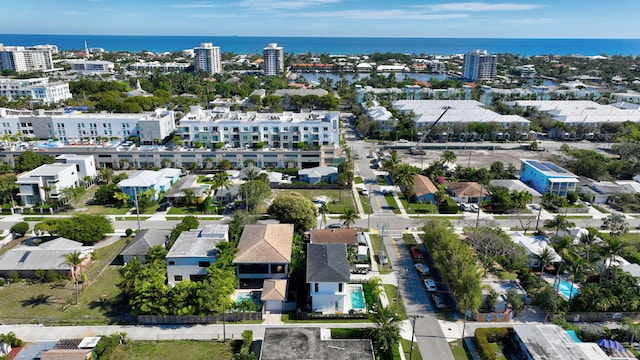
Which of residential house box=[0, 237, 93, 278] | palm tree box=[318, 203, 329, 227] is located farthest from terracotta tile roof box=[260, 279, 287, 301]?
residential house box=[0, 237, 93, 278]

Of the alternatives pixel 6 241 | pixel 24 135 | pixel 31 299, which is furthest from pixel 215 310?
pixel 24 135

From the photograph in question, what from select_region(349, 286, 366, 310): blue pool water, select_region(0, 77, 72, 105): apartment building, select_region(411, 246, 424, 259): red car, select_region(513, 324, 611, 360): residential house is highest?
select_region(0, 77, 72, 105): apartment building

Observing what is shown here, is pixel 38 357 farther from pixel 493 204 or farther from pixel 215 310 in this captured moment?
pixel 493 204

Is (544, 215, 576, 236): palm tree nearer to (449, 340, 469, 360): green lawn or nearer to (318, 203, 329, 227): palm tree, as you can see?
(449, 340, 469, 360): green lawn

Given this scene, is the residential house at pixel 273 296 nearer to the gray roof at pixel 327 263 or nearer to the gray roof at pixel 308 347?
the gray roof at pixel 327 263

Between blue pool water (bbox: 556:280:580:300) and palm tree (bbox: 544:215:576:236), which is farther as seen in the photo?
palm tree (bbox: 544:215:576:236)
